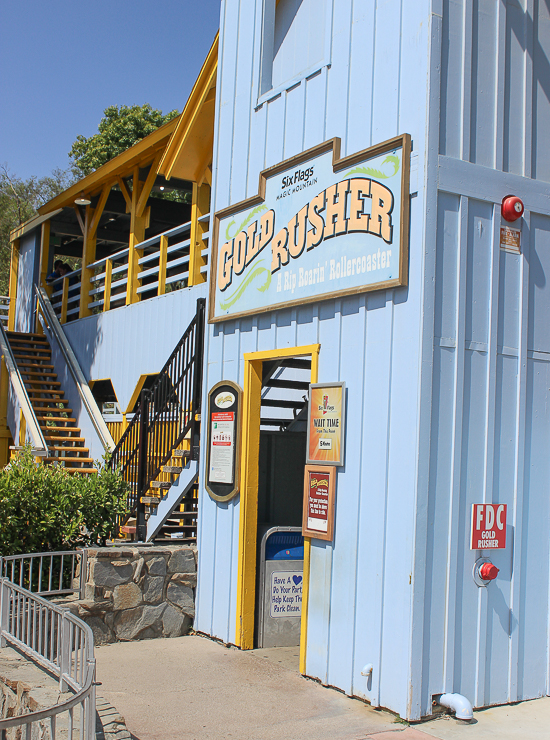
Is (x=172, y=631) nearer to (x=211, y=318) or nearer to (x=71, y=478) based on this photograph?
(x=71, y=478)

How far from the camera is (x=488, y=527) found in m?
5.58

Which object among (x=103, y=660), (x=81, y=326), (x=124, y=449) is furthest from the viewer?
(x=81, y=326)

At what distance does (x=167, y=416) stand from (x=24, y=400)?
6803 mm

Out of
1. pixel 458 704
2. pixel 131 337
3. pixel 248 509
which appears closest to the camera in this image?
pixel 458 704

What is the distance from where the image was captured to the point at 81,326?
16.8 metres

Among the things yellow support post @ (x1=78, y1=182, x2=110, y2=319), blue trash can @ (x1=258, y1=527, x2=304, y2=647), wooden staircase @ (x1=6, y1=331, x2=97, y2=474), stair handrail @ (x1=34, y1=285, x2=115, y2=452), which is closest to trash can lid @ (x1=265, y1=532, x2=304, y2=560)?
blue trash can @ (x1=258, y1=527, x2=304, y2=647)

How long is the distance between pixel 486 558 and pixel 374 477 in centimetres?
99

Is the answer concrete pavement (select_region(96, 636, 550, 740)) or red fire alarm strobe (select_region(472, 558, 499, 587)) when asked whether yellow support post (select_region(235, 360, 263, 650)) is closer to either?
concrete pavement (select_region(96, 636, 550, 740))

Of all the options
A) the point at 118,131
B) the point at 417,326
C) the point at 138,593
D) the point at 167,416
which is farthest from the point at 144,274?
the point at 118,131

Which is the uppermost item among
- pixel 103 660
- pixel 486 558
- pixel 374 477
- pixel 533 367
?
pixel 533 367

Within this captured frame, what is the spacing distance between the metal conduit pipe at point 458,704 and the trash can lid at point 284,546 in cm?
240

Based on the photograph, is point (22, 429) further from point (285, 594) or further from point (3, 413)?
point (285, 594)

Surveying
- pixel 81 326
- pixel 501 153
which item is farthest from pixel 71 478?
pixel 81 326

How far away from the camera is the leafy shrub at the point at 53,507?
7359 millimetres
